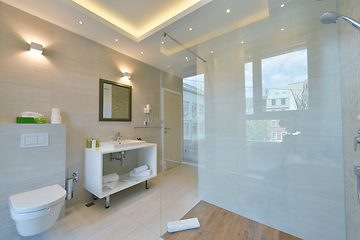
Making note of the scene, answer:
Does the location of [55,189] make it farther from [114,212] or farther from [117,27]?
[117,27]

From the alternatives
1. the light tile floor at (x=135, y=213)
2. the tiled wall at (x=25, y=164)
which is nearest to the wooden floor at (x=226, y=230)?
the light tile floor at (x=135, y=213)

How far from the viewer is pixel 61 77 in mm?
1936

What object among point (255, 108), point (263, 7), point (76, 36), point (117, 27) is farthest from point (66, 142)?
point (263, 7)

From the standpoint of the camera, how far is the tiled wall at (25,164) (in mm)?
1411

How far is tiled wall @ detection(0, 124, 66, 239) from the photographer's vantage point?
1.41 meters

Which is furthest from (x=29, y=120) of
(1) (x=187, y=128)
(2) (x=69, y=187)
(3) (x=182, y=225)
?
(3) (x=182, y=225)

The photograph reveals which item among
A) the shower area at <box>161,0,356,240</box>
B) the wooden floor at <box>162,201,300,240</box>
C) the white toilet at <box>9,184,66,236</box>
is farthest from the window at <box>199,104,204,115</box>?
the white toilet at <box>9,184,66,236</box>

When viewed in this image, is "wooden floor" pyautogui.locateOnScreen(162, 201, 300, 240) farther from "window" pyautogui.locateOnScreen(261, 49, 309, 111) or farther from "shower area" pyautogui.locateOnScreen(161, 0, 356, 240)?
"window" pyautogui.locateOnScreen(261, 49, 309, 111)

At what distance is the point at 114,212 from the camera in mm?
1858

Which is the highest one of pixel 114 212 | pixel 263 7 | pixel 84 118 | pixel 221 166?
pixel 263 7

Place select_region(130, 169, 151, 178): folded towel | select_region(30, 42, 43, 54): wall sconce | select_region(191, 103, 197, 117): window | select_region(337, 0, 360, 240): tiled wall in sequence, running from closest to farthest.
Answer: select_region(337, 0, 360, 240): tiled wall < select_region(30, 42, 43, 54): wall sconce < select_region(191, 103, 197, 117): window < select_region(130, 169, 151, 178): folded towel

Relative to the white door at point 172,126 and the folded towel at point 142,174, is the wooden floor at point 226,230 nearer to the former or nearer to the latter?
the white door at point 172,126

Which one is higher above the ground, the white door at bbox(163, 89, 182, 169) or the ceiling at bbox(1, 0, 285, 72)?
the ceiling at bbox(1, 0, 285, 72)

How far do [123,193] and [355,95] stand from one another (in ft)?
9.37
